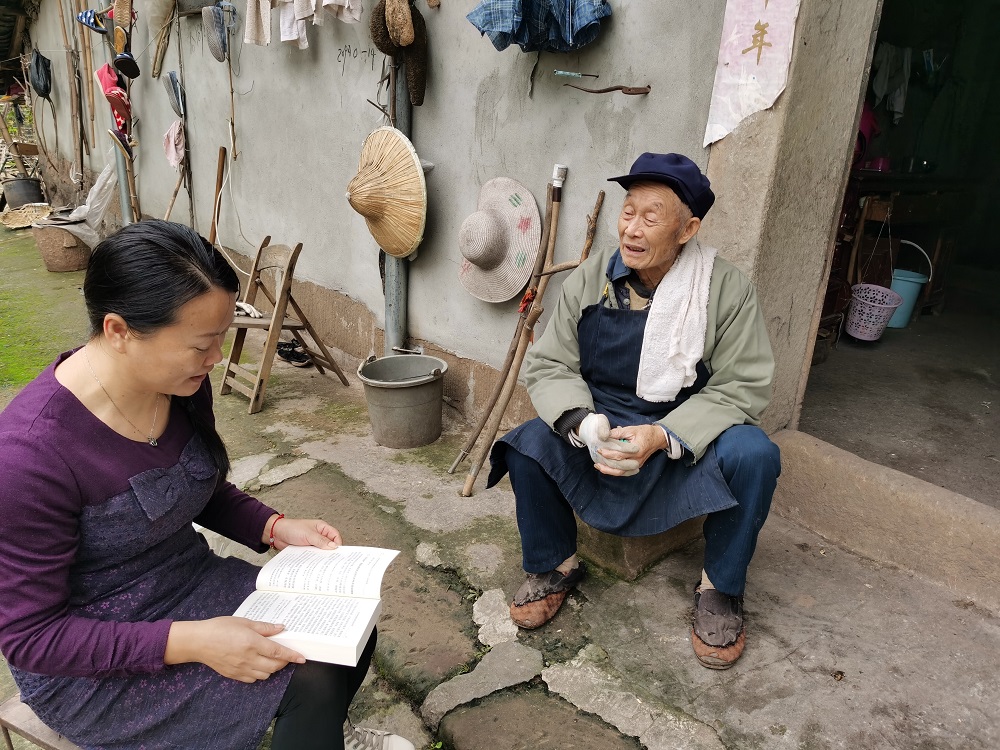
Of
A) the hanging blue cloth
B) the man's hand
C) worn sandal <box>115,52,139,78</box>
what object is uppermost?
worn sandal <box>115,52,139,78</box>

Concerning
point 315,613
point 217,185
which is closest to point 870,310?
point 315,613

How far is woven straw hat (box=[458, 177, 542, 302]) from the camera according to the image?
3.38m

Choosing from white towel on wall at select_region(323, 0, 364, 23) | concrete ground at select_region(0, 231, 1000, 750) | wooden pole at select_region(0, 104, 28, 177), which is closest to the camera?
concrete ground at select_region(0, 231, 1000, 750)

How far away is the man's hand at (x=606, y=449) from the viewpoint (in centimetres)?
211

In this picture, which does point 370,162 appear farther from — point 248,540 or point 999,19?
point 999,19

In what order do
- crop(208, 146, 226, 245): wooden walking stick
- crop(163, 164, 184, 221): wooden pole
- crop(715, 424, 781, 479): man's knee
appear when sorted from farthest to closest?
crop(163, 164, 184, 221): wooden pole
crop(208, 146, 226, 245): wooden walking stick
crop(715, 424, 781, 479): man's knee

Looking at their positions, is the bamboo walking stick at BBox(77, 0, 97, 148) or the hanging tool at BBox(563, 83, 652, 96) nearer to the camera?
the hanging tool at BBox(563, 83, 652, 96)

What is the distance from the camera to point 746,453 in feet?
6.86

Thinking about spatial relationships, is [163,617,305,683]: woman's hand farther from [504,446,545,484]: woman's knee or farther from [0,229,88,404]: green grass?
[0,229,88,404]: green grass

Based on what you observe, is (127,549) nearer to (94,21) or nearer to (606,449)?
(606,449)

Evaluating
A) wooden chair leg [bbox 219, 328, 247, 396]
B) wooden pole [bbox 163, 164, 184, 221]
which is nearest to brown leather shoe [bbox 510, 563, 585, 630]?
A: wooden chair leg [bbox 219, 328, 247, 396]

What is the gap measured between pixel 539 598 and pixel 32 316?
6.17 m

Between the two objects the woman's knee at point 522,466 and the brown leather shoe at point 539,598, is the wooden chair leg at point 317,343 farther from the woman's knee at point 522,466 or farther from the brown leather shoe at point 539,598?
the brown leather shoe at point 539,598

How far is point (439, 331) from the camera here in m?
4.19
